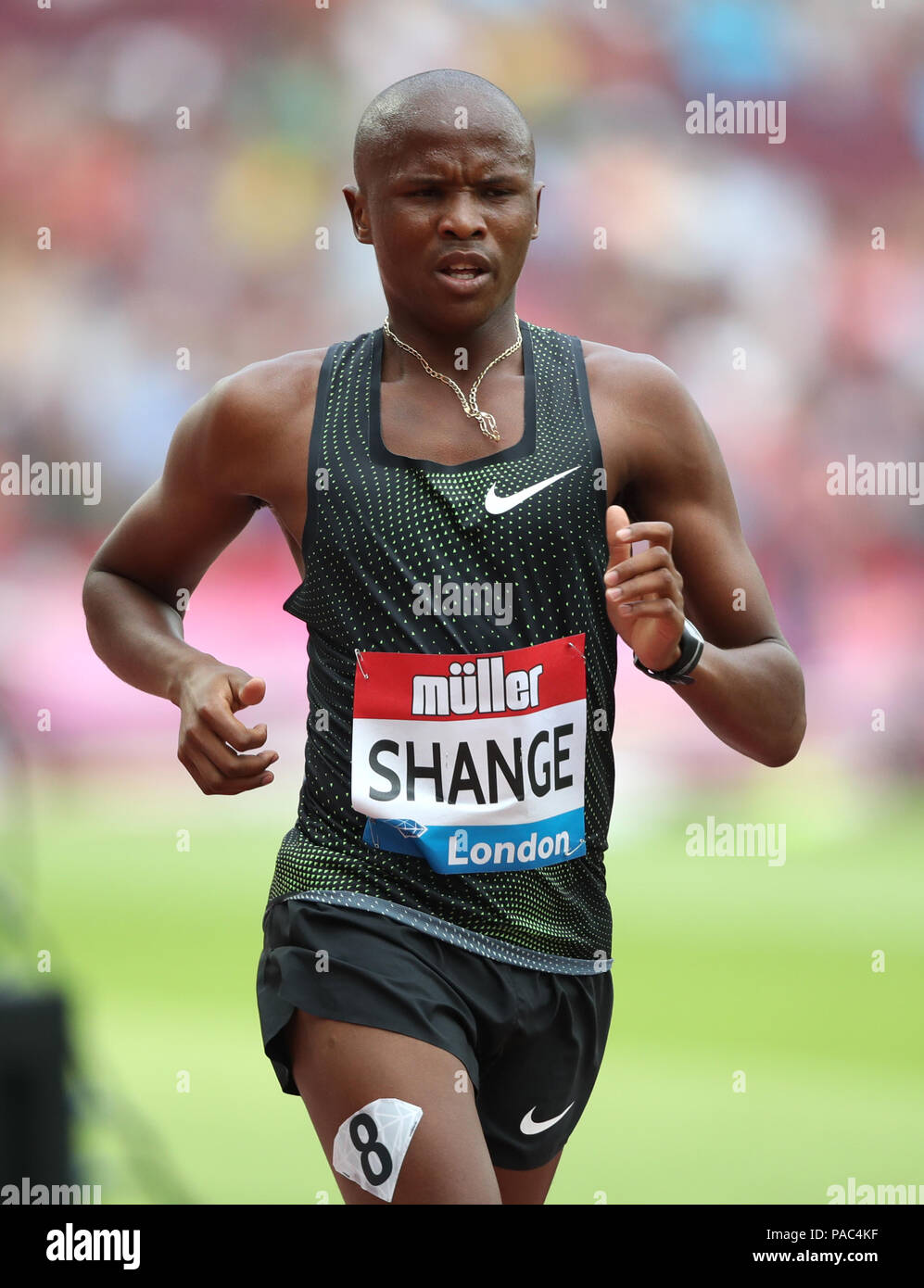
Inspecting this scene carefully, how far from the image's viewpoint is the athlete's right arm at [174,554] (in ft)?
8.04

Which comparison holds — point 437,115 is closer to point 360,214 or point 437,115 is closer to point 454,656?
point 360,214

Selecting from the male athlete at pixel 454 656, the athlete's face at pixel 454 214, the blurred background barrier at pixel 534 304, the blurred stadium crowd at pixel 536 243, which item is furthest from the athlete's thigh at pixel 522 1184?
the blurred stadium crowd at pixel 536 243

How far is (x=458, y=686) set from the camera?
2295 millimetres

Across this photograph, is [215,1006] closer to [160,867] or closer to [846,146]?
[160,867]

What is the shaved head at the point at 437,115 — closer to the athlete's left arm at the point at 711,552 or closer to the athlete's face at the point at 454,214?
the athlete's face at the point at 454,214

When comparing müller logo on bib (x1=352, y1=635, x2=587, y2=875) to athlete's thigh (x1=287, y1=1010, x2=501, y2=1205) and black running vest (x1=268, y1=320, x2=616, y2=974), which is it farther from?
athlete's thigh (x1=287, y1=1010, x2=501, y2=1205)

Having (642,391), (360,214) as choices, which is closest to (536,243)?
(360,214)

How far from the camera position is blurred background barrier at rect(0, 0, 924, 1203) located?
827cm

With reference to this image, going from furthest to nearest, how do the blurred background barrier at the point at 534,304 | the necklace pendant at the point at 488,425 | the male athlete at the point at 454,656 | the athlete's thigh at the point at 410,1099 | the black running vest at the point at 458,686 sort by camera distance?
the blurred background barrier at the point at 534,304 < the necklace pendant at the point at 488,425 < the black running vest at the point at 458,686 < the male athlete at the point at 454,656 < the athlete's thigh at the point at 410,1099

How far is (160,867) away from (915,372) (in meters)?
4.47

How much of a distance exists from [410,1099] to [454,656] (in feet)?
1.89

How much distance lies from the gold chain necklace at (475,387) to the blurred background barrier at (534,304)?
17.1ft

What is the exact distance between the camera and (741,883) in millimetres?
7562

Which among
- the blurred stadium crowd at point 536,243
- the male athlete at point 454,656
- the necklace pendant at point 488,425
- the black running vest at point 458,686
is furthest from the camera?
the blurred stadium crowd at point 536,243
